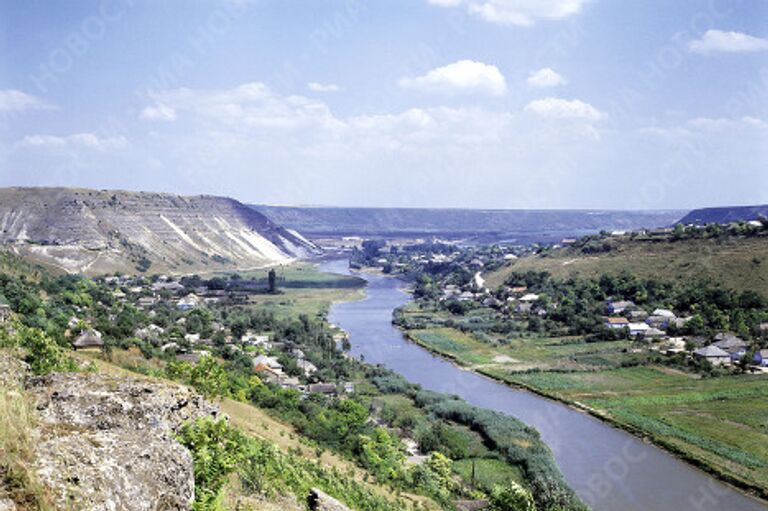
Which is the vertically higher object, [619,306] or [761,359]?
[619,306]

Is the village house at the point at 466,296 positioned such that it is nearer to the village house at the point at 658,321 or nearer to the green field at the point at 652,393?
the green field at the point at 652,393

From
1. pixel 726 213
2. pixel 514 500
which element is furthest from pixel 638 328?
pixel 726 213

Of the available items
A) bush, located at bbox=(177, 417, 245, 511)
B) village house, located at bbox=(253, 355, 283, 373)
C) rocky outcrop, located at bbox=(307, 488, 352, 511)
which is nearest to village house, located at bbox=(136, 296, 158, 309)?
village house, located at bbox=(253, 355, 283, 373)

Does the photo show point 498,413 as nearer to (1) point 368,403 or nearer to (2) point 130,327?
(1) point 368,403

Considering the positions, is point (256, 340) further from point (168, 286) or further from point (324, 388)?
point (168, 286)

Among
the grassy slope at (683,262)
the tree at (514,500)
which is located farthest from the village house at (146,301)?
the tree at (514,500)

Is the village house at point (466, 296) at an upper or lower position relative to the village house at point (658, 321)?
lower

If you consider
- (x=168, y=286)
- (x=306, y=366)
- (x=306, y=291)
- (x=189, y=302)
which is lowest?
(x=306, y=291)
